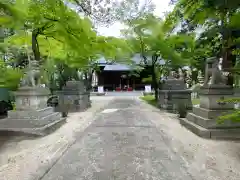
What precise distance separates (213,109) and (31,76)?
5.78 meters

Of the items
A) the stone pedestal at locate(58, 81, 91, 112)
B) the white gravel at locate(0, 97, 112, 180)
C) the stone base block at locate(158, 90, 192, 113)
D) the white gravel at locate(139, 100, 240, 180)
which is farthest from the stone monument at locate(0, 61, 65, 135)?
the stone base block at locate(158, 90, 192, 113)

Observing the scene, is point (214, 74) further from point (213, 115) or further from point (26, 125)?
point (26, 125)

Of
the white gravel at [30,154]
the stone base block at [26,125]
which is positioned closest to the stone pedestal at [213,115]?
the white gravel at [30,154]

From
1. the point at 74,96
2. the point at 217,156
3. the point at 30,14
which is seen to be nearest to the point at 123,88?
the point at 74,96

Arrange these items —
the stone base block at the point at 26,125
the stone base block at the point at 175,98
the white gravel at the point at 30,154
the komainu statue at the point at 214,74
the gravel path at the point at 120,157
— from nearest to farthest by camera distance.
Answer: the gravel path at the point at 120,157
the white gravel at the point at 30,154
the stone base block at the point at 26,125
the komainu statue at the point at 214,74
the stone base block at the point at 175,98

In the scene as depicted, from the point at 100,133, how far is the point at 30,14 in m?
5.37

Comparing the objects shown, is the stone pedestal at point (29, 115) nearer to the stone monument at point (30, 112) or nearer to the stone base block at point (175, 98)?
the stone monument at point (30, 112)

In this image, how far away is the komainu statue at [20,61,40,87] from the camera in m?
7.66

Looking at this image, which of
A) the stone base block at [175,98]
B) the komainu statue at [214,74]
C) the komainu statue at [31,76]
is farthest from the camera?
the stone base block at [175,98]

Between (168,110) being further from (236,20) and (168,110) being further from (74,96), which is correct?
(236,20)

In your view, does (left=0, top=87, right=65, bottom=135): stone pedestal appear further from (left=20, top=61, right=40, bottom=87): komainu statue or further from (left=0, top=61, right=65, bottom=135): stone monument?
(left=20, top=61, right=40, bottom=87): komainu statue

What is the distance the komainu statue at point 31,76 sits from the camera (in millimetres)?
7660

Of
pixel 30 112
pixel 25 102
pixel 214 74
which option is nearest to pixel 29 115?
pixel 30 112

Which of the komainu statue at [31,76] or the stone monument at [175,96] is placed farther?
the stone monument at [175,96]
